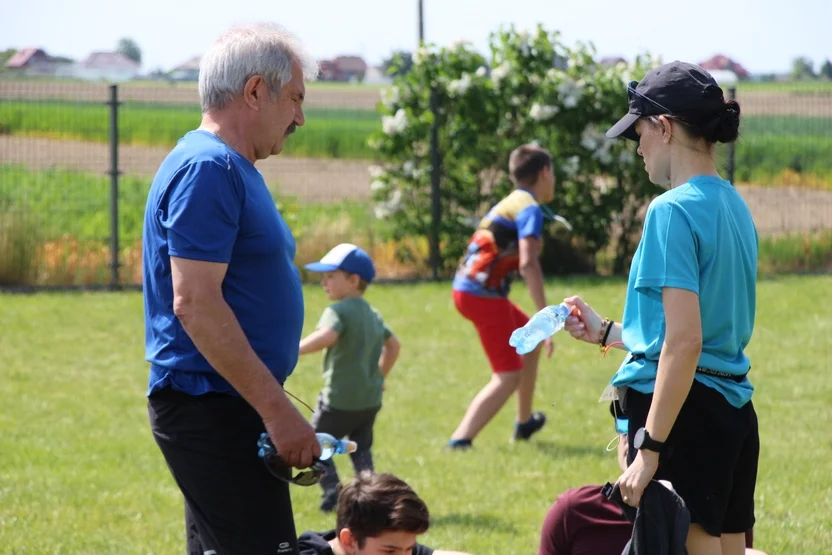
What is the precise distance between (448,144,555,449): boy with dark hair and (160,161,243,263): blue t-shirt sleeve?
4.26m

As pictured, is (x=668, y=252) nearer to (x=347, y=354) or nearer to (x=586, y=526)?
(x=586, y=526)

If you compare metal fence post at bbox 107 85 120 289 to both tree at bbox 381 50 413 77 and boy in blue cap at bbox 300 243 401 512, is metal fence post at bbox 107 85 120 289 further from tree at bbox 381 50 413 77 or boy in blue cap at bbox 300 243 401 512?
boy in blue cap at bbox 300 243 401 512

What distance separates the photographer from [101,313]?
11578 mm

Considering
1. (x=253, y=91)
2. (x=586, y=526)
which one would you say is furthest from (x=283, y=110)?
(x=586, y=526)

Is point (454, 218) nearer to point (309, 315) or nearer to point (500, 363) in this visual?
point (309, 315)

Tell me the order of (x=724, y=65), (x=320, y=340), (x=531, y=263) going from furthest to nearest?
1. (x=724, y=65)
2. (x=531, y=263)
3. (x=320, y=340)

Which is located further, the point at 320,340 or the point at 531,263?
the point at 531,263

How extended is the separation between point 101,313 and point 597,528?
8.51m

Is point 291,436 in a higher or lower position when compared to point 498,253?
higher

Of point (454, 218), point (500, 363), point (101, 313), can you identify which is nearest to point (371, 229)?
point (454, 218)

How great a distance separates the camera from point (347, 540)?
A: 3.91 meters

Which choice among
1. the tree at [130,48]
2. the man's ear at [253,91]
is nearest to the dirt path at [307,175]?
the man's ear at [253,91]

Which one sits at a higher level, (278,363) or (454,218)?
(278,363)

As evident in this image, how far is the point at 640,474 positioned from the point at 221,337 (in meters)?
1.14
